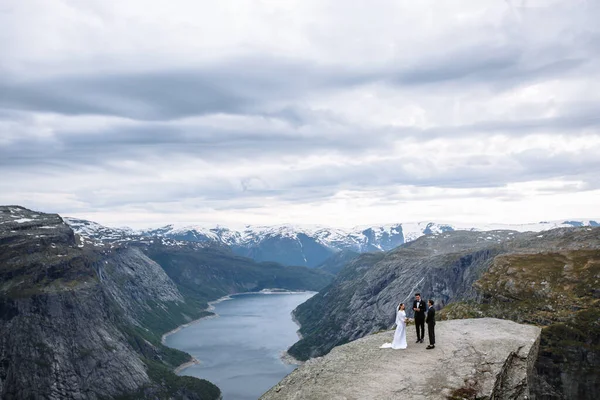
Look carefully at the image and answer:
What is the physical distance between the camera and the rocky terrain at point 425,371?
2734 cm

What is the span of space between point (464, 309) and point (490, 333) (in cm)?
11871

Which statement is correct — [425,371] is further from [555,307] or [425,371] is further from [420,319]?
[555,307]

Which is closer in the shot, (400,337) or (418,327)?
(400,337)

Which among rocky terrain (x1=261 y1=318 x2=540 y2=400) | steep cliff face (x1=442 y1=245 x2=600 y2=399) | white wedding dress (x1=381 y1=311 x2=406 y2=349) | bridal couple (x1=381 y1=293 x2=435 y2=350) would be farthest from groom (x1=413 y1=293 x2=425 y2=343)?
steep cliff face (x1=442 y1=245 x2=600 y2=399)

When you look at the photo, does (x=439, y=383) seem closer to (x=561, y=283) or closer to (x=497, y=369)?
(x=497, y=369)

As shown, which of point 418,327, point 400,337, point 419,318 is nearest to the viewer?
point 400,337

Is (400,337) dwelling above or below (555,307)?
above

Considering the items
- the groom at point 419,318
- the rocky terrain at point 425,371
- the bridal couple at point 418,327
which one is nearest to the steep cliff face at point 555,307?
the rocky terrain at point 425,371

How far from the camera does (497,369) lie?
30.4 meters

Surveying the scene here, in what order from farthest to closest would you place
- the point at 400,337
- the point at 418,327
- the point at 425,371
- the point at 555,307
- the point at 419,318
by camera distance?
the point at 555,307 → the point at 418,327 → the point at 419,318 → the point at 400,337 → the point at 425,371

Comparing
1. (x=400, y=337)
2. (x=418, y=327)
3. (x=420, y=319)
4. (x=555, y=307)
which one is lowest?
(x=555, y=307)

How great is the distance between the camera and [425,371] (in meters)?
29.7

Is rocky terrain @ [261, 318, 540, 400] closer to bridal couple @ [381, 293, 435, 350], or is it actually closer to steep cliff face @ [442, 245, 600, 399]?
bridal couple @ [381, 293, 435, 350]

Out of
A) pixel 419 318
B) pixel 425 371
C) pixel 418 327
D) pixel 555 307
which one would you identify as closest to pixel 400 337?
pixel 418 327
